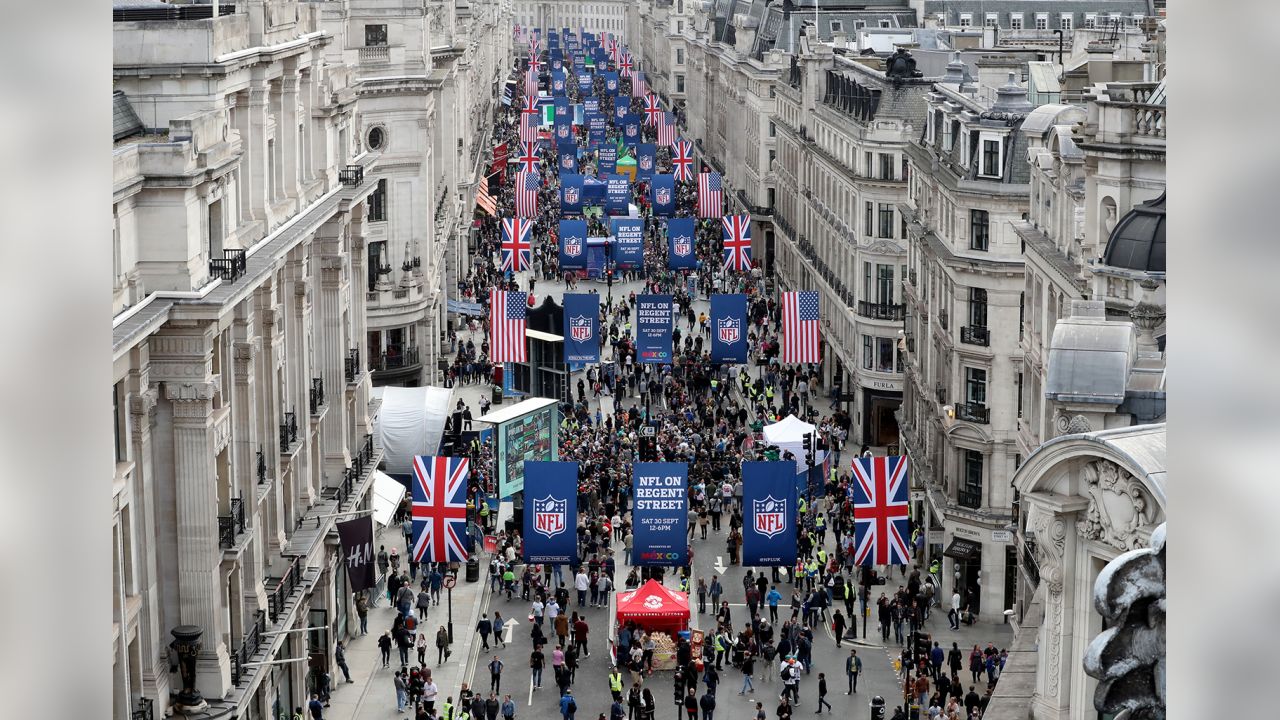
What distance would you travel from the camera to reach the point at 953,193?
6088 centimetres

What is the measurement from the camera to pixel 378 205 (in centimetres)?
7738

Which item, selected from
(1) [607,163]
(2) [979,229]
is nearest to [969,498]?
(2) [979,229]

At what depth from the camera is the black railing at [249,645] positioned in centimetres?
3891

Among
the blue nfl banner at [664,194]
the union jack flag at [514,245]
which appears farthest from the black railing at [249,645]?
the blue nfl banner at [664,194]

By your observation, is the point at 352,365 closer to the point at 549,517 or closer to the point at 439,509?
the point at 439,509

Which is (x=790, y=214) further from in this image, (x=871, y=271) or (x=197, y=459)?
(x=197, y=459)

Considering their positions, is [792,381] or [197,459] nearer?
[197,459]

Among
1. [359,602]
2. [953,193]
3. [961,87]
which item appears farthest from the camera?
[961,87]

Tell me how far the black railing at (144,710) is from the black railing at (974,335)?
30.7m

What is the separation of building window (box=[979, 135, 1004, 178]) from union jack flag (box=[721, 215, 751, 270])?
37.8 meters

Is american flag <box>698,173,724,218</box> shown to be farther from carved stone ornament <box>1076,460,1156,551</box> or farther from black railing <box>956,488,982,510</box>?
carved stone ornament <box>1076,460,1156,551</box>

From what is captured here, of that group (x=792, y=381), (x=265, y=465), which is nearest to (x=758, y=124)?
(x=792, y=381)

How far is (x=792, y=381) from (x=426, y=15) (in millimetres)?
23658

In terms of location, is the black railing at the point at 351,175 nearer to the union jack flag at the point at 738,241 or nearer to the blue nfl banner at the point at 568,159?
the union jack flag at the point at 738,241
